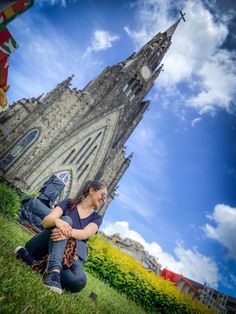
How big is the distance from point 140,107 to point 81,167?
36.4 ft

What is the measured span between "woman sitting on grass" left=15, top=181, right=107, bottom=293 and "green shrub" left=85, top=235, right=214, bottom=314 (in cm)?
868

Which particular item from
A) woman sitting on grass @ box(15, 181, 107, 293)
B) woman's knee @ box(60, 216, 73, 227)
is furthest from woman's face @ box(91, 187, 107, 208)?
woman's knee @ box(60, 216, 73, 227)

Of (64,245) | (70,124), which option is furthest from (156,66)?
(64,245)

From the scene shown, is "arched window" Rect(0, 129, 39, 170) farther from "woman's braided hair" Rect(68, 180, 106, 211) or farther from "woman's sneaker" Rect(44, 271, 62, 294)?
"woman's sneaker" Rect(44, 271, 62, 294)

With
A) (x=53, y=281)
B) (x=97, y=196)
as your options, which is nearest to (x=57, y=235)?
(x=53, y=281)

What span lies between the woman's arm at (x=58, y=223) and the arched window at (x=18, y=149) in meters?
18.6

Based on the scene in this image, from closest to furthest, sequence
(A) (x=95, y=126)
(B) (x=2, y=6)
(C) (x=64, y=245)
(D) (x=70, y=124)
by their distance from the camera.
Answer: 1. (C) (x=64, y=245)
2. (B) (x=2, y=6)
3. (D) (x=70, y=124)
4. (A) (x=95, y=126)

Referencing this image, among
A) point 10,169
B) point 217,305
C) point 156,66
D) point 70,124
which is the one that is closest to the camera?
point 217,305

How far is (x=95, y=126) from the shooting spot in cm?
2722

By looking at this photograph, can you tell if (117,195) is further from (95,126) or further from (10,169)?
(10,169)

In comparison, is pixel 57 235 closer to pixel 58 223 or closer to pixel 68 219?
pixel 58 223

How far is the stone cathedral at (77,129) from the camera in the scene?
22.3 m

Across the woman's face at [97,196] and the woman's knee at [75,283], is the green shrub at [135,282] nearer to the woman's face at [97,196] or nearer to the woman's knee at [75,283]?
the woman's knee at [75,283]

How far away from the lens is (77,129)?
1006 inches
